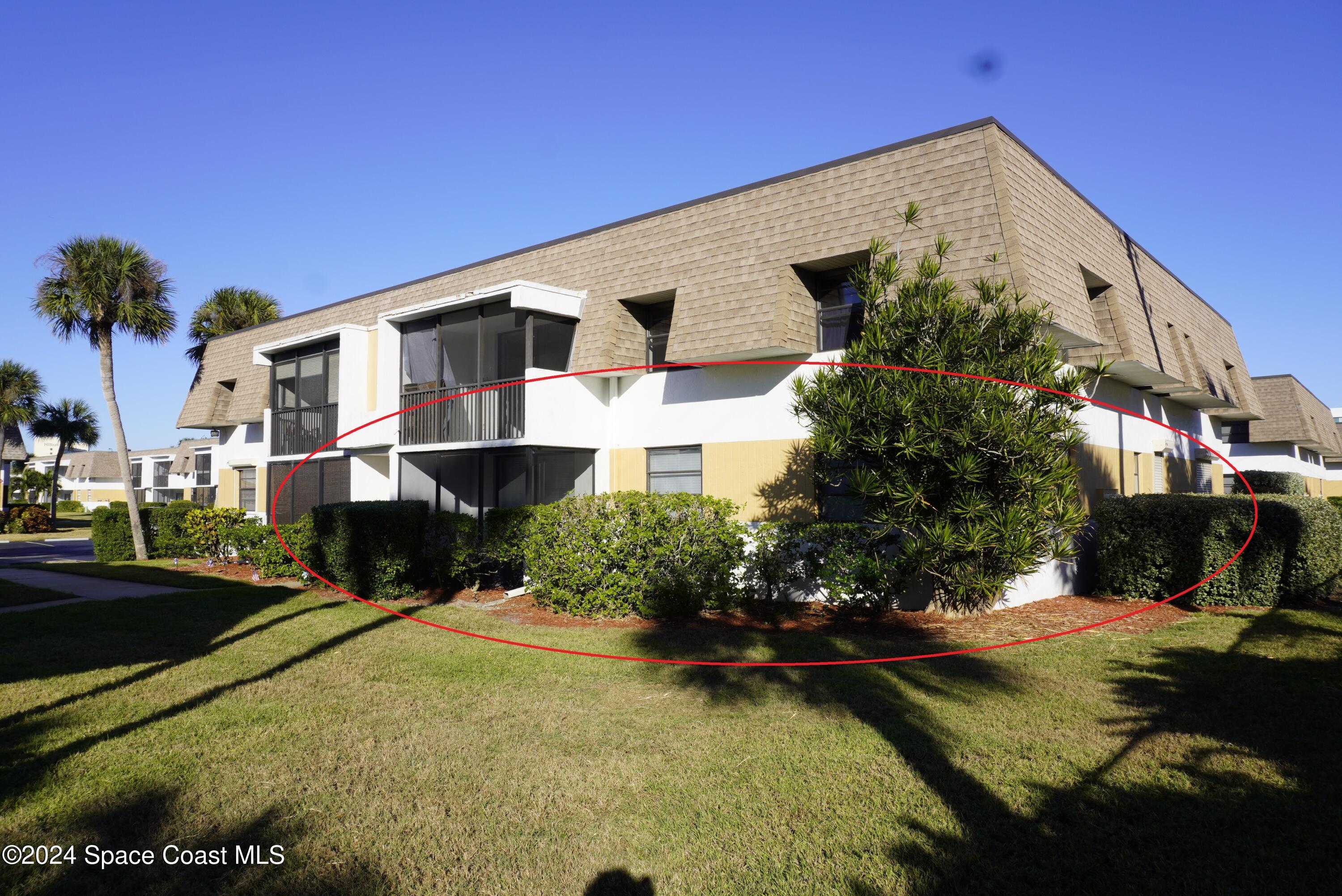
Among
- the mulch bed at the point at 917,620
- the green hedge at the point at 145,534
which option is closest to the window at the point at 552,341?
the mulch bed at the point at 917,620

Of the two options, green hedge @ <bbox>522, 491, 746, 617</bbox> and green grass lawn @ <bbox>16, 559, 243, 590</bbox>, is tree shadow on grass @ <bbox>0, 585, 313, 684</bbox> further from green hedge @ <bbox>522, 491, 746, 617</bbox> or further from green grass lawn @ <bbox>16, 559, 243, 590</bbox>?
green hedge @ <bbox>522, 491, 746, 617</bbox>

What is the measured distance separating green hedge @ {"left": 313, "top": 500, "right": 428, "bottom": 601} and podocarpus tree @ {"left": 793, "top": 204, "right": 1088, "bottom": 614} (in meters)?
7.35

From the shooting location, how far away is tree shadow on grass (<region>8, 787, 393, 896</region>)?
13.4 feet

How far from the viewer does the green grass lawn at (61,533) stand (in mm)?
36781

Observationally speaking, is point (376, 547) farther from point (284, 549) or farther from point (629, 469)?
point (629, 469)

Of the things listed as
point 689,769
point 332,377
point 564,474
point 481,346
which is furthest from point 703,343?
point 332,377

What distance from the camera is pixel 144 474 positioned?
234ft

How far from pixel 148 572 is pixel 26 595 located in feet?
14.3

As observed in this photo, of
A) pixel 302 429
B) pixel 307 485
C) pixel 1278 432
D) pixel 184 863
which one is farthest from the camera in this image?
pixel 1278 432

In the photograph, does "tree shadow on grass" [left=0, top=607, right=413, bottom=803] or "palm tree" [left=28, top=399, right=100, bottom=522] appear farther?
"palm tree" [left=28, top=399, right=100, bottom=522]

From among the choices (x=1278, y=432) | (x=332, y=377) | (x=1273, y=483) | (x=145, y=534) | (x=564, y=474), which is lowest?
(x=145, y=534)

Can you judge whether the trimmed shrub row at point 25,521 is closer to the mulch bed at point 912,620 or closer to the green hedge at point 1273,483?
the mulch bed at point 912,620

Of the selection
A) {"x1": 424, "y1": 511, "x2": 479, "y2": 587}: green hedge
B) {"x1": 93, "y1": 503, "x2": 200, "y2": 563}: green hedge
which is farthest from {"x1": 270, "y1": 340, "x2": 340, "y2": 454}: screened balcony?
{"x1": 424, "y1": 511, "x2": 479, "y2": 587}: green hedge

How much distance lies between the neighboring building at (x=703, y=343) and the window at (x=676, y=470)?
0.04m
